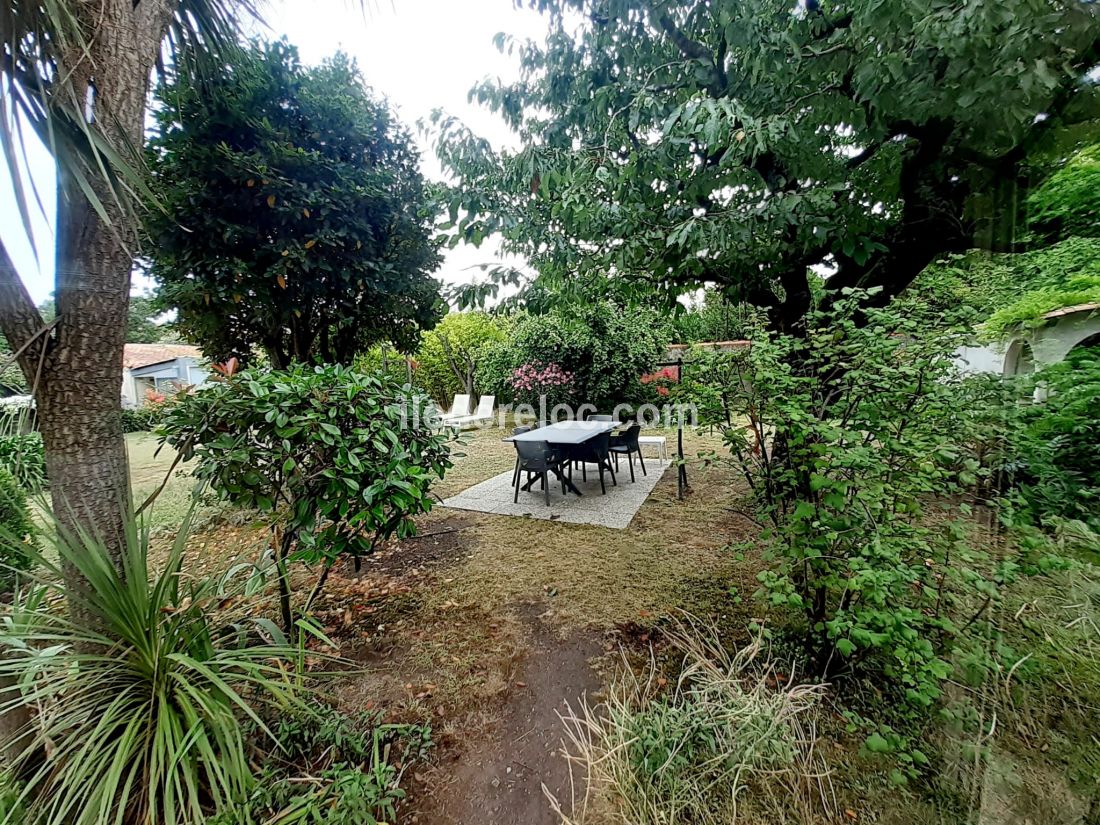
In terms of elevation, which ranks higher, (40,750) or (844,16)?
(844,16)

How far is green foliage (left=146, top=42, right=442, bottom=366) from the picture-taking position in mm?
2887

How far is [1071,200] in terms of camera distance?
217 centimetres

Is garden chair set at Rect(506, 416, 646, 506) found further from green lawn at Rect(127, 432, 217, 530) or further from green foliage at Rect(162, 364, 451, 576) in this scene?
green lawn at Rect(127, 432, 217, 530)

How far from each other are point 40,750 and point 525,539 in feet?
9.07

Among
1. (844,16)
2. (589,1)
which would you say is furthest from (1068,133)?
(589,1)

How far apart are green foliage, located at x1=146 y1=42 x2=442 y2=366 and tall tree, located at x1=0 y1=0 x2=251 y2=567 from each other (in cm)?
114

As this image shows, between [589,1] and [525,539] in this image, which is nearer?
[589,1]

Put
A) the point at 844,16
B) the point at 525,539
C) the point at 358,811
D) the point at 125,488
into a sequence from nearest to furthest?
the point at 358,811 < the point at 125,488 < the point at 844,16 < the point at 525,539

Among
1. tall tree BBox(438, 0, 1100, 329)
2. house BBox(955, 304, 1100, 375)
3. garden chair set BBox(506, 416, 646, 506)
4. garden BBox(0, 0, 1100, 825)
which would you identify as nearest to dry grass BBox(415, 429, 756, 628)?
garden BBox(0, 0, 1100, 825)

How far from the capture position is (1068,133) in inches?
85.7

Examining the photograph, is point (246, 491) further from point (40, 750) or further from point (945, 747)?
point (945, 747)

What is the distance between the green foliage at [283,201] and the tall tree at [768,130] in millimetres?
1118

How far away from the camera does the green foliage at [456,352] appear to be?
11711 millimetres

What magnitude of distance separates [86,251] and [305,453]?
3.52ft
